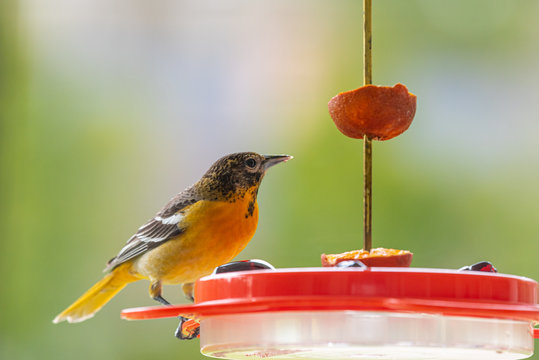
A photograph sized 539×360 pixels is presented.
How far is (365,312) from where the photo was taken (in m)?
1.31

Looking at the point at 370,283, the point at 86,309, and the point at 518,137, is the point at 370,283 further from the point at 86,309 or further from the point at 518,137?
the point at 518,137

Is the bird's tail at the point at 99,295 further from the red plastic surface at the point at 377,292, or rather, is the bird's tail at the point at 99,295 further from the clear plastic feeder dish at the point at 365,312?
the red plastic surface at the point at 377,292

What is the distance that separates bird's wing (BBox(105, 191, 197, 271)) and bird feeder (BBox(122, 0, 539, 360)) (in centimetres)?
70

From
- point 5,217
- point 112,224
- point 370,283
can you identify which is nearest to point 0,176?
point 5,217

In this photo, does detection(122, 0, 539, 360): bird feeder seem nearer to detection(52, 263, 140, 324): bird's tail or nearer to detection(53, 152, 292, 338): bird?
detection(53, 152, 292, 338): bird

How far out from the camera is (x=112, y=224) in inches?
210

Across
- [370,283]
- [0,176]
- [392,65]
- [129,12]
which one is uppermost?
[129,12]

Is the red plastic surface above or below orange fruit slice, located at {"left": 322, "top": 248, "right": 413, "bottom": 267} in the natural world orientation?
below

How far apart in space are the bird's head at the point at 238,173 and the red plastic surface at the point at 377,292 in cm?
77

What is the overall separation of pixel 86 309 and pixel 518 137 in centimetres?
354

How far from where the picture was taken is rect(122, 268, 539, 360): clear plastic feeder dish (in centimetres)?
125

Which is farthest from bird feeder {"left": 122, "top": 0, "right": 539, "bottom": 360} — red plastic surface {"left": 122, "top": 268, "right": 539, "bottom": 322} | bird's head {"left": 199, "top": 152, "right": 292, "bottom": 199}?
bird's head {"left": 199, "top": 152, "right": 292, "bottom": 199}

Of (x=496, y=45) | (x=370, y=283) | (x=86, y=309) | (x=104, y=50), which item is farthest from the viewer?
(x=104, y=50)

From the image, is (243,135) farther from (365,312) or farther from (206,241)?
(365,312)
